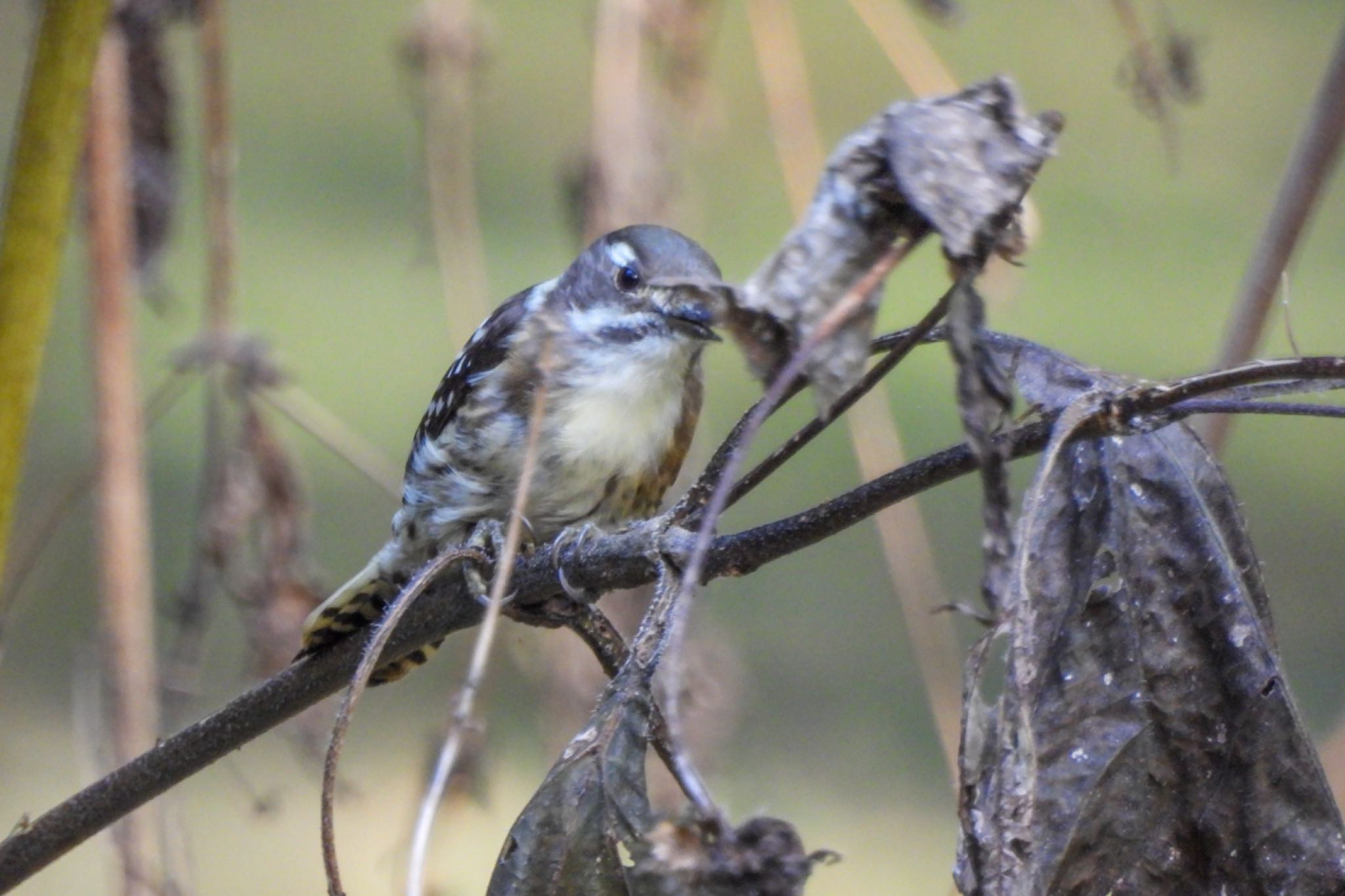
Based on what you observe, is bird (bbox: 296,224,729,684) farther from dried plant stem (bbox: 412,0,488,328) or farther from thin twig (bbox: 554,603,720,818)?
thin twig (bbox: 554,603,720,818)

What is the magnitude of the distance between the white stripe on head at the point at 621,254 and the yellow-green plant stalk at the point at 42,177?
1.30 m

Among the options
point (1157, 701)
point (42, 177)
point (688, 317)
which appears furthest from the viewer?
point (688, 317)

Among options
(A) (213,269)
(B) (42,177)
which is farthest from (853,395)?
(A) (213,269)

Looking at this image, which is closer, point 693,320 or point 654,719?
point 654,719

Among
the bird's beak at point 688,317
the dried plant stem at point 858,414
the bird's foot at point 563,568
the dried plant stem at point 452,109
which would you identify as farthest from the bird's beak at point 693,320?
the dried plant stem at point 452,109

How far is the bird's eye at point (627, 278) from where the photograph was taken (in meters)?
2.69

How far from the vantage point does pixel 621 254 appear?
107 inches

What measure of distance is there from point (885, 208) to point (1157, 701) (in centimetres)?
47

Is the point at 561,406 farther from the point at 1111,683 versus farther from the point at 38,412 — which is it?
the point at 38,412

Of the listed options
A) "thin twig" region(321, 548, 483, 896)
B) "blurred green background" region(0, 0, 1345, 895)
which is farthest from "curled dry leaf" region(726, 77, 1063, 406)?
"blurred green background" region(0, 0, 1345, 895)

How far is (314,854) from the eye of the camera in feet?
18.5

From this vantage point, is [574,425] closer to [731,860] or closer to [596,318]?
[596,318]

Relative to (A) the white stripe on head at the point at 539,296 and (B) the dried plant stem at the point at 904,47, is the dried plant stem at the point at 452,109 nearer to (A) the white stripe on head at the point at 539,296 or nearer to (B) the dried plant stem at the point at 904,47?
(A) the white stripe on head at the point at 539,296

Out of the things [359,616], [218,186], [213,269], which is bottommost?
[359,616]
